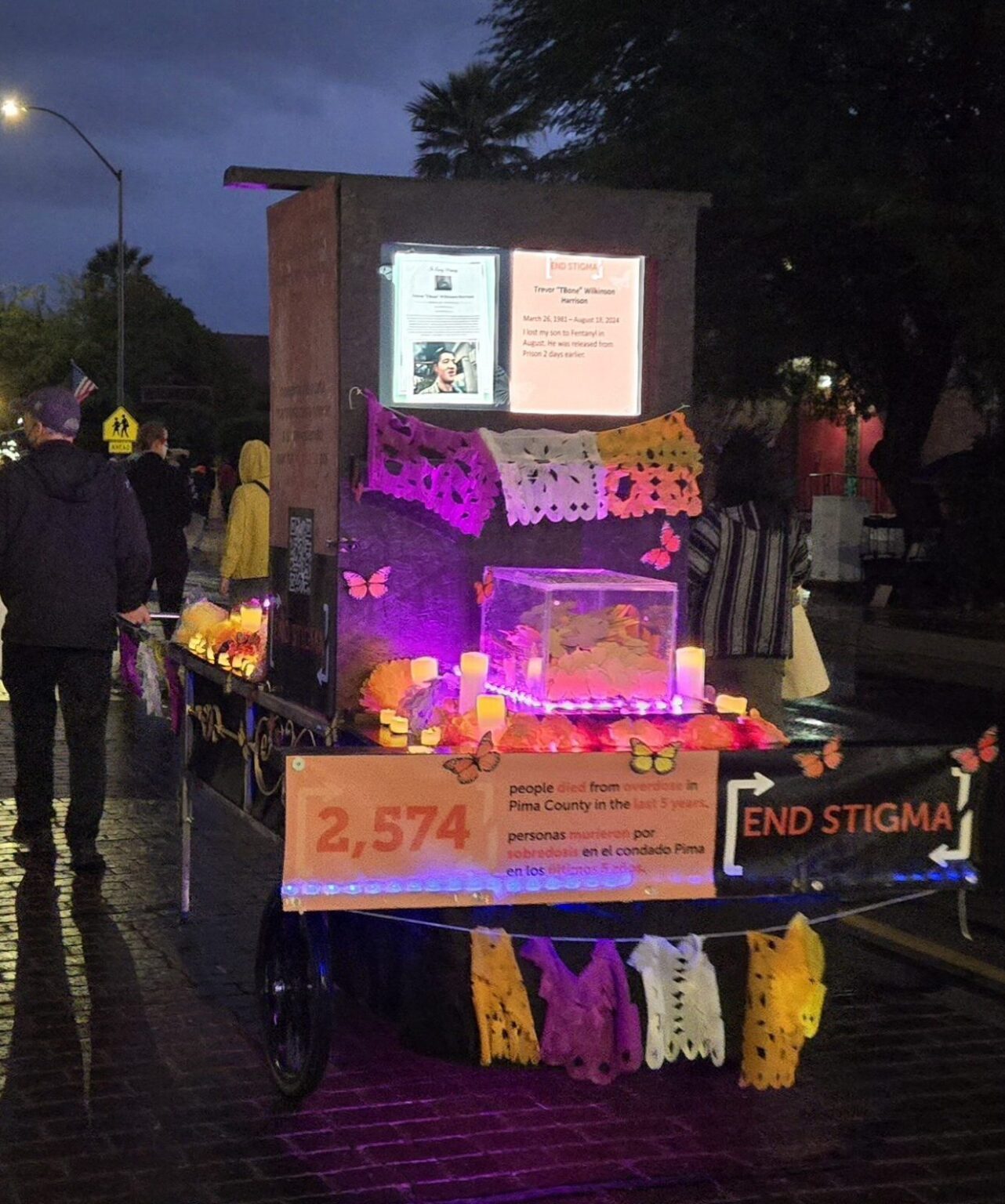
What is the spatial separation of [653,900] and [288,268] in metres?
2.62

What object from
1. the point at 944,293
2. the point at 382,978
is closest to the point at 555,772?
the point at 382,978

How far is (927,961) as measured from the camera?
660 cm

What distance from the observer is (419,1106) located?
5.07 metres

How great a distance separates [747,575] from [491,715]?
207 centimetres

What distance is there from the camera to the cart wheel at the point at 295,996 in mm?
4895

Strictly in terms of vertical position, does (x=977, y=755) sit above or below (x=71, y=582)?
below

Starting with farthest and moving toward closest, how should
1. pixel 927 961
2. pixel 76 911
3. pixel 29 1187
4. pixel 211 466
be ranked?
A: pixel 211 466 → pixel 76 911 → pixel 927 961 → pixel 29 1187

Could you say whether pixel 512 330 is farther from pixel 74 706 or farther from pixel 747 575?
pixel 74 706

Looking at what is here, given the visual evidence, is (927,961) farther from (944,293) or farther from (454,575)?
(944,293)

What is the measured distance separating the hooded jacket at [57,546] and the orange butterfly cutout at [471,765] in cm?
318

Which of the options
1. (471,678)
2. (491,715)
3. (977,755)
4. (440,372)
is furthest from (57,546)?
(977,755)

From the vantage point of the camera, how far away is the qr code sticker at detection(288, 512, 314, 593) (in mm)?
5938

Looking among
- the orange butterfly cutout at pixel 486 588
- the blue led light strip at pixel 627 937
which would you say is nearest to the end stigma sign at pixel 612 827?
the blue led light strip at pixel 627 937

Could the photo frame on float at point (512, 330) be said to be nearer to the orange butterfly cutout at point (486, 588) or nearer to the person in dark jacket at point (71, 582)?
the orange butterfly cutout at point (486, 588)
